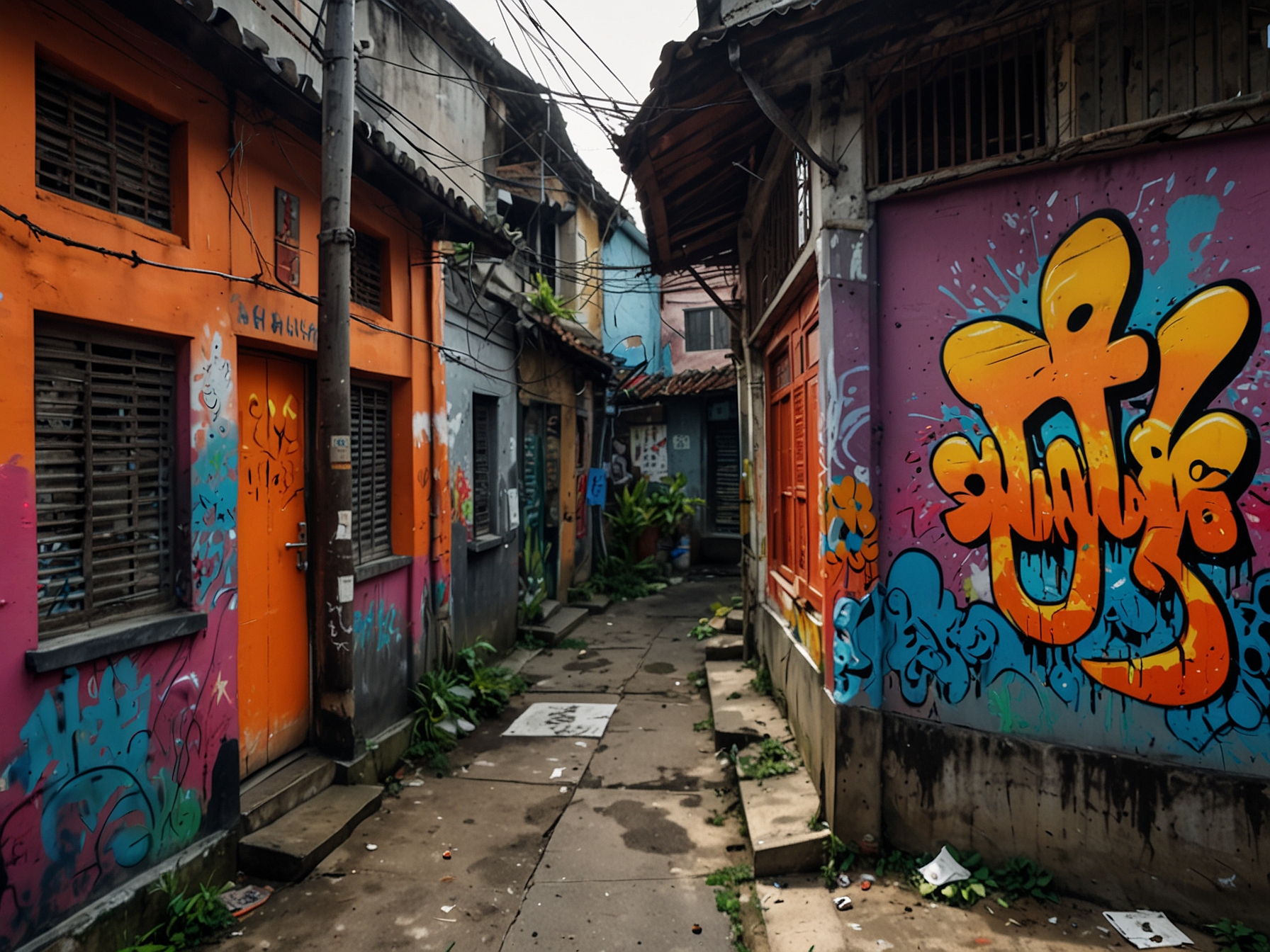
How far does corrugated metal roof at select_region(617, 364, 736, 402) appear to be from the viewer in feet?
45.4

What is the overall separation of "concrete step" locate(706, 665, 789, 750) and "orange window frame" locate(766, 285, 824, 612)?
3.30ft

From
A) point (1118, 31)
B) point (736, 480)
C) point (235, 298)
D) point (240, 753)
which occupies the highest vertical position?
point (1118, 31)

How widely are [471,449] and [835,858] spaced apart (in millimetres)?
5048

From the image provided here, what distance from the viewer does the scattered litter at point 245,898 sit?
370 cm

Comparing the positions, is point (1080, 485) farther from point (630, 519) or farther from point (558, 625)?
point (630, 519)

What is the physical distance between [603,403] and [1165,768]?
1098 centimetres

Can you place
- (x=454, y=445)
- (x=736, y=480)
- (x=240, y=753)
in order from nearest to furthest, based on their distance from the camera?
1. (x=240, y=753)
2. (x=454, y=445)
3. (x=736, y=480)

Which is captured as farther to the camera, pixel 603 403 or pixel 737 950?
pixel 603 403

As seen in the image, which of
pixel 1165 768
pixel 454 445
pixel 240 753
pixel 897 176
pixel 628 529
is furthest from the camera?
pixel 628 529

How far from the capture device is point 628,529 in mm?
13430

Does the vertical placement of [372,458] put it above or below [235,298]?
below

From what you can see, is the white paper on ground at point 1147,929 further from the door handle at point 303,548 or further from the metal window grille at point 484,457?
the metal window grille at point 484,457

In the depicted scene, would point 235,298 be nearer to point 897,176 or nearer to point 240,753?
point 240,753

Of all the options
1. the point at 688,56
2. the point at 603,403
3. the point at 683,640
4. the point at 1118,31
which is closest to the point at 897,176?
the point at 1118,31
